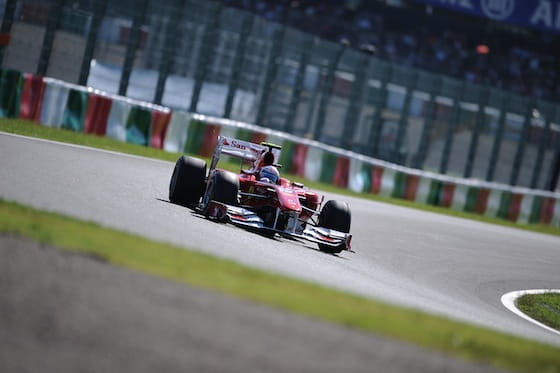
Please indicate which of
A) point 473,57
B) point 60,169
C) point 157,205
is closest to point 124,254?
point 157,205

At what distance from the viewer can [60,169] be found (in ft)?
38.2

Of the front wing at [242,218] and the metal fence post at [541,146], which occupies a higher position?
the metal fence post at [541,146]

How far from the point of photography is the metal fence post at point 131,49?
2120cm

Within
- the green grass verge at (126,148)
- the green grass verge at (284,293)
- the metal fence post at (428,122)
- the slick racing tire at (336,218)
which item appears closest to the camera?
the green grass verge at (284,293)

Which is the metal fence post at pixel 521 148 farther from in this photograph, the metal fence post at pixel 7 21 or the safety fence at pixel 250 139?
the metal fence post at pixel 7 21

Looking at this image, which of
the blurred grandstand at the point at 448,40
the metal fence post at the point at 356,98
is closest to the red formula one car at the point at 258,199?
the metal fence post at the point at 356,98

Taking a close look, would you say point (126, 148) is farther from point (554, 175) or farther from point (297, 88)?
point (554, 175)

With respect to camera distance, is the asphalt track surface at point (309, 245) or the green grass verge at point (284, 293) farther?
the asphalt track surface at point (309, 245)

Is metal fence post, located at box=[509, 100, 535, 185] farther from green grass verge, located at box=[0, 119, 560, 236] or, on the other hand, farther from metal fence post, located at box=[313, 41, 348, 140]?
metal fence post, located at box=[313, 41, 348, 140]

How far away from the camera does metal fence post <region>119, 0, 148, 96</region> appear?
2120 cm

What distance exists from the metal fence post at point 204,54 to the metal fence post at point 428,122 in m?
6.53

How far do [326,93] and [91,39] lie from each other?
639cm

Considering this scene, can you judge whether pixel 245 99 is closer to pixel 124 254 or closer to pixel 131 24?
pixel 131 24

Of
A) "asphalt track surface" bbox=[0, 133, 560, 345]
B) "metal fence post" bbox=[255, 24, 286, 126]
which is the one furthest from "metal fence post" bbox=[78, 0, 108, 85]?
"metal fence post" bbox=[255, 24, 286, 126]
